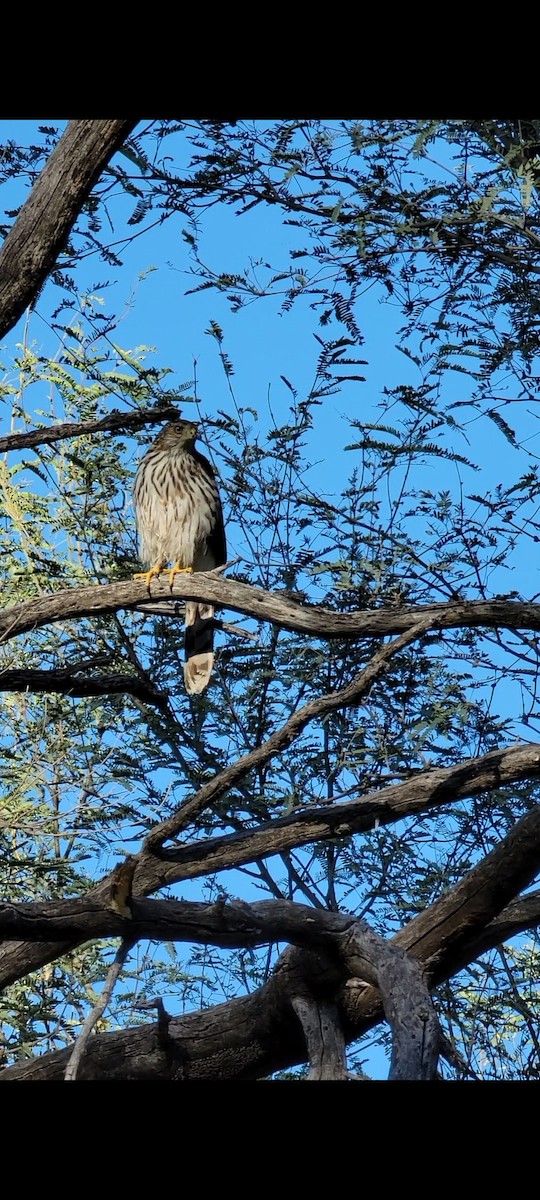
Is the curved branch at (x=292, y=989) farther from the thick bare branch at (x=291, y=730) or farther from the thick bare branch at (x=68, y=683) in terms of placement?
the thick bare branch at (x=68, y=683)

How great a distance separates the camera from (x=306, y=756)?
221 inches

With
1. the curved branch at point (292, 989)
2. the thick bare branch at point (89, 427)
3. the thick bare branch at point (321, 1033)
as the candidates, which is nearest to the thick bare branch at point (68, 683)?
the thick bare branch at point (89, 427)

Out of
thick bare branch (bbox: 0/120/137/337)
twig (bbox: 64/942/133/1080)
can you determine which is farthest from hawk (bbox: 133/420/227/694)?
twig (bbox: 64/942/133/1080)

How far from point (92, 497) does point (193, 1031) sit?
2.65 m

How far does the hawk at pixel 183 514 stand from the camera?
5.85 metres

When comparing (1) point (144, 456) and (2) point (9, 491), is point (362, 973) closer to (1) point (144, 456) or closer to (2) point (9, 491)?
(2) point (9, 491)

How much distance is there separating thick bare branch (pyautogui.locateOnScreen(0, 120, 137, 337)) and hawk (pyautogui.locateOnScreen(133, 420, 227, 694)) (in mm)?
2204

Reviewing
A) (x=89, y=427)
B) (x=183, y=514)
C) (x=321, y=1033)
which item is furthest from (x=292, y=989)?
(x=183, y=514)

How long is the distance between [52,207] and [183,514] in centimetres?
303

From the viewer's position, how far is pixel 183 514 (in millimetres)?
6520

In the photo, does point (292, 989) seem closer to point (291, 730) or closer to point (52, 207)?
point (291, 730)

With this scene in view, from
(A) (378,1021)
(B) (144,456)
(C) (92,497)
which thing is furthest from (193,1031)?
(B) (144,456)
